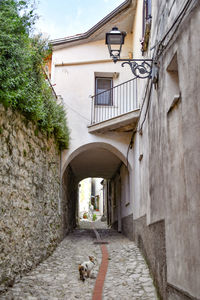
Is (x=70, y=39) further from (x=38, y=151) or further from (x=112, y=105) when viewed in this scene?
(x=38, y=151)

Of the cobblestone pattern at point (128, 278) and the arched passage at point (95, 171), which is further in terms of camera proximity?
the arched passage at point (95, 171)

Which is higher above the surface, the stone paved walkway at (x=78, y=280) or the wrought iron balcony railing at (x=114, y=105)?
the wrought iron balcony railing at (x=114, y=105)

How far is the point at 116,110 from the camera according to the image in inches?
388

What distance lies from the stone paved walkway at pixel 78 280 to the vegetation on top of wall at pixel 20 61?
9.37 ft

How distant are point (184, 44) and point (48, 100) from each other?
14.4 ft

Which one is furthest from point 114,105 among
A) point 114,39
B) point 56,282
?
point 56,282

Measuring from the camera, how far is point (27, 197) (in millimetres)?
5773

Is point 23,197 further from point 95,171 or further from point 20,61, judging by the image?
point 95,171

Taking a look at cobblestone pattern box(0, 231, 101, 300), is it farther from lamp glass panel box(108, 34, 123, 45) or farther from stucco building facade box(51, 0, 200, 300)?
lamp glass panel box(108, 34, 123, 45)

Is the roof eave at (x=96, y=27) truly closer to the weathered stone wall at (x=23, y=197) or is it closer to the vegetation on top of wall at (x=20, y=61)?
the vegetation on top of wall at (x=20, y=61)

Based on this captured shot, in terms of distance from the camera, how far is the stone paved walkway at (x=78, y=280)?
473 cm

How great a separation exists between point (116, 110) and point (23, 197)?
202 inches

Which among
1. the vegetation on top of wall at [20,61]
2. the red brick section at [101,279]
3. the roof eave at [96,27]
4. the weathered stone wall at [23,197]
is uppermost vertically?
the roof eave at [96,27]

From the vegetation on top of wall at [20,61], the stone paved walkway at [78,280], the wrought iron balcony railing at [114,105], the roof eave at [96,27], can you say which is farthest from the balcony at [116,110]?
the stone paved walkway at [78,280]
